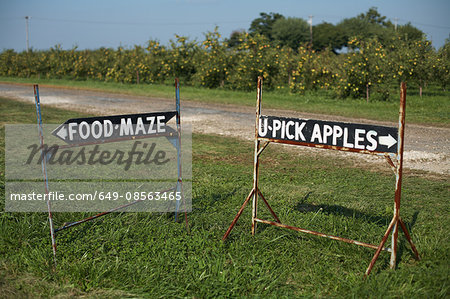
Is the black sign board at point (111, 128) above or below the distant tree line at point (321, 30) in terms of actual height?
below

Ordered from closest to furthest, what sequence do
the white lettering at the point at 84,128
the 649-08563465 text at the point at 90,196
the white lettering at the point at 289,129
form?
the white lettering at the point at 84,128 < the white lettering at the point at 289,129 < the 649-08563465 text at the point at 90,196

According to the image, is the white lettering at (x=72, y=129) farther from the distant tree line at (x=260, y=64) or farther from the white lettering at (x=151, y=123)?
the distant tree line at (x=260, y=64)

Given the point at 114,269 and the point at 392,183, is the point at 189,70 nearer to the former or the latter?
the point at 392,183

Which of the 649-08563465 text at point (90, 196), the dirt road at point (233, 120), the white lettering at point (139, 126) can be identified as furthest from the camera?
the dirt road at point (233, 120)

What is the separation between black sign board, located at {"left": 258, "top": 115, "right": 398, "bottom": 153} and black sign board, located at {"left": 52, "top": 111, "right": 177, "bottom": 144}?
3.69ft

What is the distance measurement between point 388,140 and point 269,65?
18.5 meters

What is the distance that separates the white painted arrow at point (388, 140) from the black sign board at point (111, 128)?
2167mm

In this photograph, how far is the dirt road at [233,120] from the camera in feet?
26.3

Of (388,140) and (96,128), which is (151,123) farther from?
(388,140)

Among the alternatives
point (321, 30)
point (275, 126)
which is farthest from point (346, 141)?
point (321, 30)

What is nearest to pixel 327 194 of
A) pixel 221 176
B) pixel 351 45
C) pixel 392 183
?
pixel 392 183

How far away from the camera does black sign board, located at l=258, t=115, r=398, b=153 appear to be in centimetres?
352

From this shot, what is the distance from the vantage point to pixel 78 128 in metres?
3.86

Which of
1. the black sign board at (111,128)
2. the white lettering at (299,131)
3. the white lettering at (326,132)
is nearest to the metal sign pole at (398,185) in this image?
the white lettering at (326,132)
